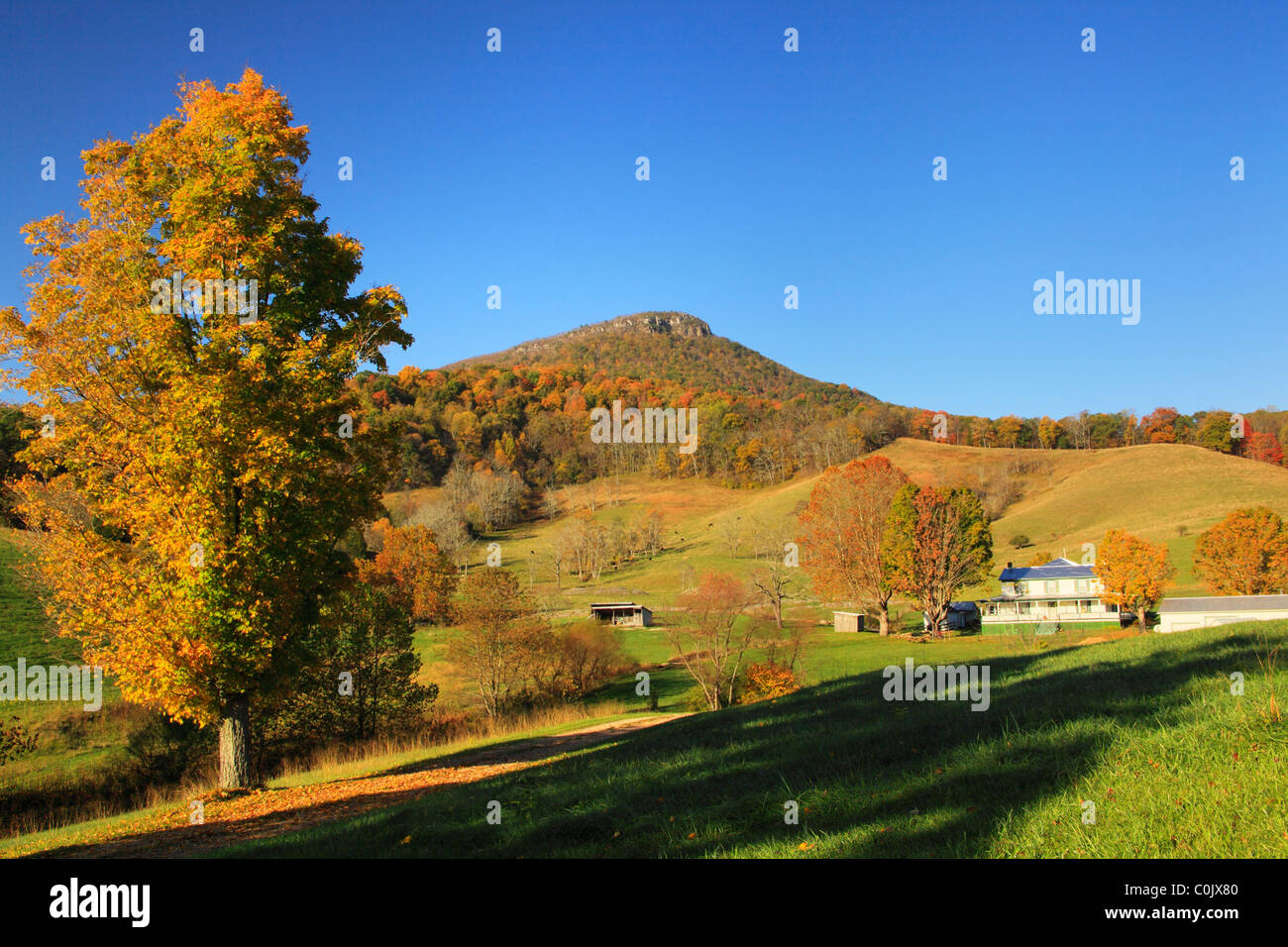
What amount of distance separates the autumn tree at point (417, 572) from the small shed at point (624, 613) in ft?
48.1

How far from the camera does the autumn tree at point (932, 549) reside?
59.6 meters

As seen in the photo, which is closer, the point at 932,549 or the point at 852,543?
the point at 932,549

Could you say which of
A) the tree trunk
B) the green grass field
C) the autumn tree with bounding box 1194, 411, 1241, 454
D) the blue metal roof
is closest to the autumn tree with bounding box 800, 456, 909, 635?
the blue metal roof

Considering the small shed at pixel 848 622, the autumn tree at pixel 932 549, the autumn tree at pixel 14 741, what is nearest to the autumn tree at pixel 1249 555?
the autumn tree at pixel 932 549

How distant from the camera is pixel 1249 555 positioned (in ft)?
171

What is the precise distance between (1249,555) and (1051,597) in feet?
47.4

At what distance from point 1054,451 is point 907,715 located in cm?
14353

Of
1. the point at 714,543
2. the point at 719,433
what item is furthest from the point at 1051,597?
the point at 719,433

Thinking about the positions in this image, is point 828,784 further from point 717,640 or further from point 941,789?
point 717,640

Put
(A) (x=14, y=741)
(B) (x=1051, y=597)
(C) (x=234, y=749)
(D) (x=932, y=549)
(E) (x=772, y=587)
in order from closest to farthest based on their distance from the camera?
(C) (x=234, y=749)
(A) (x=14, y=741)
(D) (x=932, y=549)
(B) (x=1051, y=597)
(E) (x=772, y=587)

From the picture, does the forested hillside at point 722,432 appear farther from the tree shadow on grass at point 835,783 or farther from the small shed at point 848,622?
the tree shadow on grass at point 835,783

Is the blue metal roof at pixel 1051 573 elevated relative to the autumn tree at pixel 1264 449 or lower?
lower

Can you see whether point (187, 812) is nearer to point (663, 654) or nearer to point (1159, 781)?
point (1159, 781)
